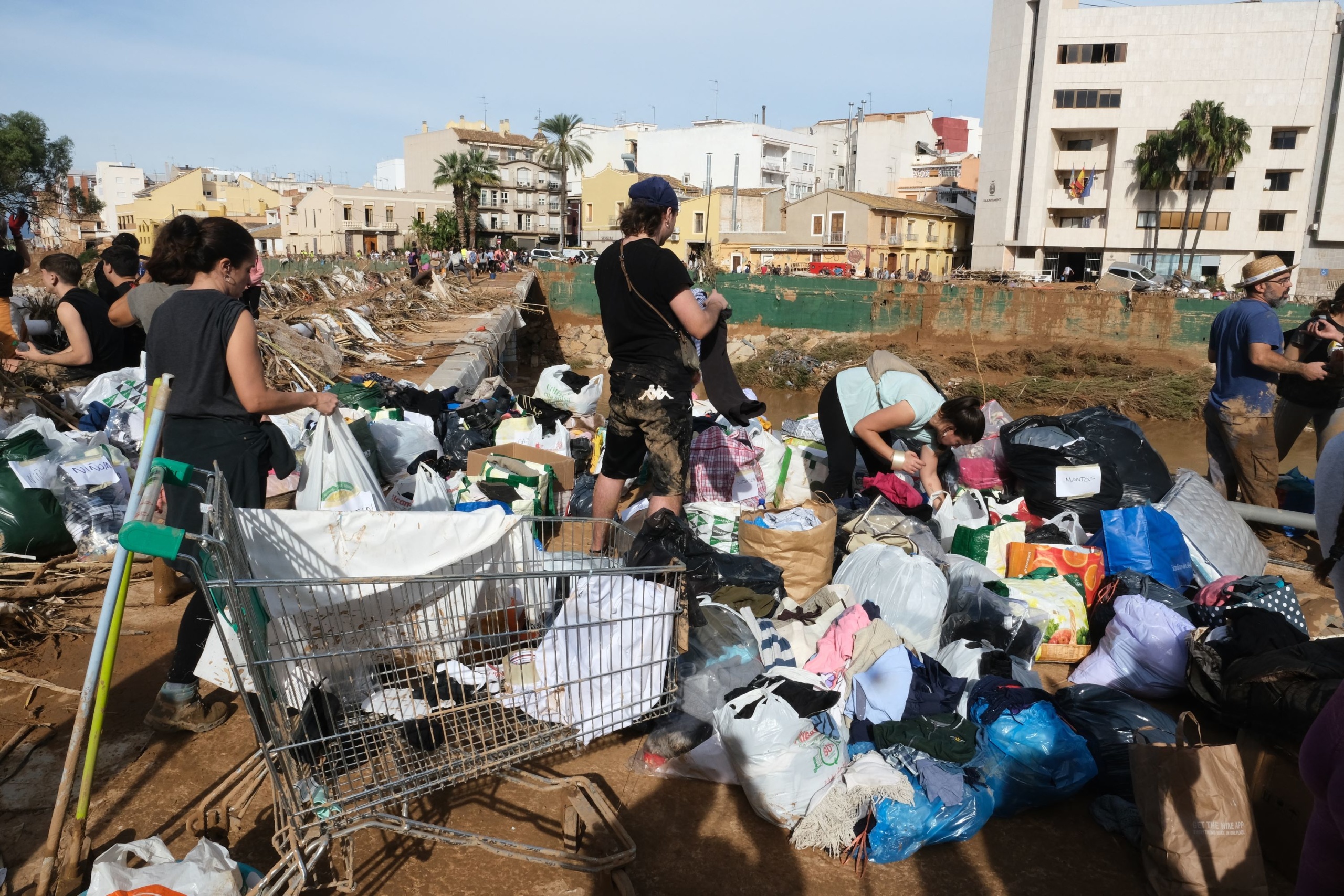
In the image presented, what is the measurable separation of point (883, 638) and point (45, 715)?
2987 mm

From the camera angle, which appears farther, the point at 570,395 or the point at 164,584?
the point at 570,395

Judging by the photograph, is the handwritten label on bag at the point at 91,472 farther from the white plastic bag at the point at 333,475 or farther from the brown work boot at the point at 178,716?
the brown work boot at the point at 178,716

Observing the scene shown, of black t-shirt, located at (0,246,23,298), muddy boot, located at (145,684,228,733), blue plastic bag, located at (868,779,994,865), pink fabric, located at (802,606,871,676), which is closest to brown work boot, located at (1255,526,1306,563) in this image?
pink fabric, located at (802,606,871,676)

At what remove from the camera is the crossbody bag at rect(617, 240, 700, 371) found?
350 centimetres

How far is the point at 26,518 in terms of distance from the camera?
3.86 m

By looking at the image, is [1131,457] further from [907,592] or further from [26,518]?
[26,518]

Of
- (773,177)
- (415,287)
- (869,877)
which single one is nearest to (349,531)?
(869,877)

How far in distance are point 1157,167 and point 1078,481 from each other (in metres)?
39.5

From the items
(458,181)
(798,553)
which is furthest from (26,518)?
(458,181)

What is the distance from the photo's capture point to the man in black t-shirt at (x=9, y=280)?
5.27 meters

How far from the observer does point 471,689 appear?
251 cm

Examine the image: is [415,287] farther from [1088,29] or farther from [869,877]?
[1088,29]

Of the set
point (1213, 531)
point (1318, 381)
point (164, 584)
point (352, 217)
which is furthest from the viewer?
point (352, 217)

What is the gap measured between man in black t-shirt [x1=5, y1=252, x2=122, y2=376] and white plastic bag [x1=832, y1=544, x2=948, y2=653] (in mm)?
4771
